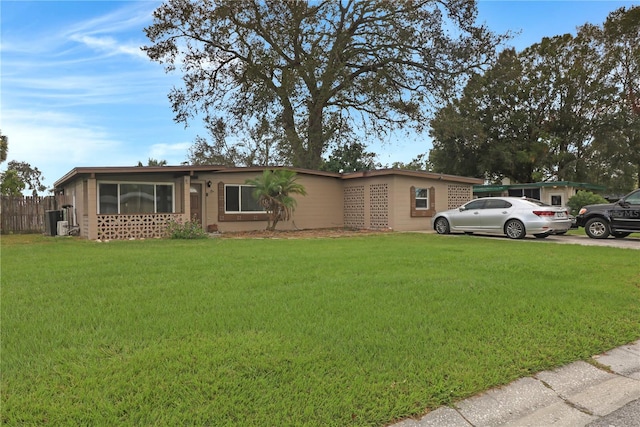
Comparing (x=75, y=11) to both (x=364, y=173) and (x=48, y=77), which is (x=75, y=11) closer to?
(x=48, y=77)

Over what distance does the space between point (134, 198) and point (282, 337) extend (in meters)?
12.8

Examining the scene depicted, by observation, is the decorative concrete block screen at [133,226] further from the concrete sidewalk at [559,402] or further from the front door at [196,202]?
the concrete sidewalk at [559,402]

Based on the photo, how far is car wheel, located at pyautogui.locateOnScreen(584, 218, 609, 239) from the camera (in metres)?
13.2

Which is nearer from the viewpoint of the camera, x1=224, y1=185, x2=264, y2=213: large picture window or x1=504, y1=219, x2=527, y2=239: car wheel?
x1=504, y1=219, x2=527, y2=239: car wheel

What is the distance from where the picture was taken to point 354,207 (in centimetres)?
1928

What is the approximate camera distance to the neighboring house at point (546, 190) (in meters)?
25.6

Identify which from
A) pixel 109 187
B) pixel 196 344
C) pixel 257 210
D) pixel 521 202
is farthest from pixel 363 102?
pixel 196 344

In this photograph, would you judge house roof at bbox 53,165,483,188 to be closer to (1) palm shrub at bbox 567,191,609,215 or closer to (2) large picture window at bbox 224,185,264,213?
(2) large picture window at bbox 224,185,264,213

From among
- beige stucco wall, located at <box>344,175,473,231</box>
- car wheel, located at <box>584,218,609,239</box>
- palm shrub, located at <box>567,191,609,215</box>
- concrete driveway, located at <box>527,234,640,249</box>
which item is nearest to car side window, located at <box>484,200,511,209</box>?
concrete driveway, located at <box>527,234,640,249</box>

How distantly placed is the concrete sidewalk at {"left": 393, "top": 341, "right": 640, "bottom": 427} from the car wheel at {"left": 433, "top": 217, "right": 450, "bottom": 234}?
12.2 meters

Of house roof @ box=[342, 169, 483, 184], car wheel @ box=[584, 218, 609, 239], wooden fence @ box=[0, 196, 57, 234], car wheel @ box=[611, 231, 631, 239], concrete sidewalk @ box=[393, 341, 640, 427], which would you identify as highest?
house roof @ box=[342, 169, 483, 184]

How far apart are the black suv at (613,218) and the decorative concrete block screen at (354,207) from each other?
27.9 ft

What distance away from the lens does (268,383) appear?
2736 mm

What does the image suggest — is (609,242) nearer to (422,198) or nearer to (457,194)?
(422,198)
